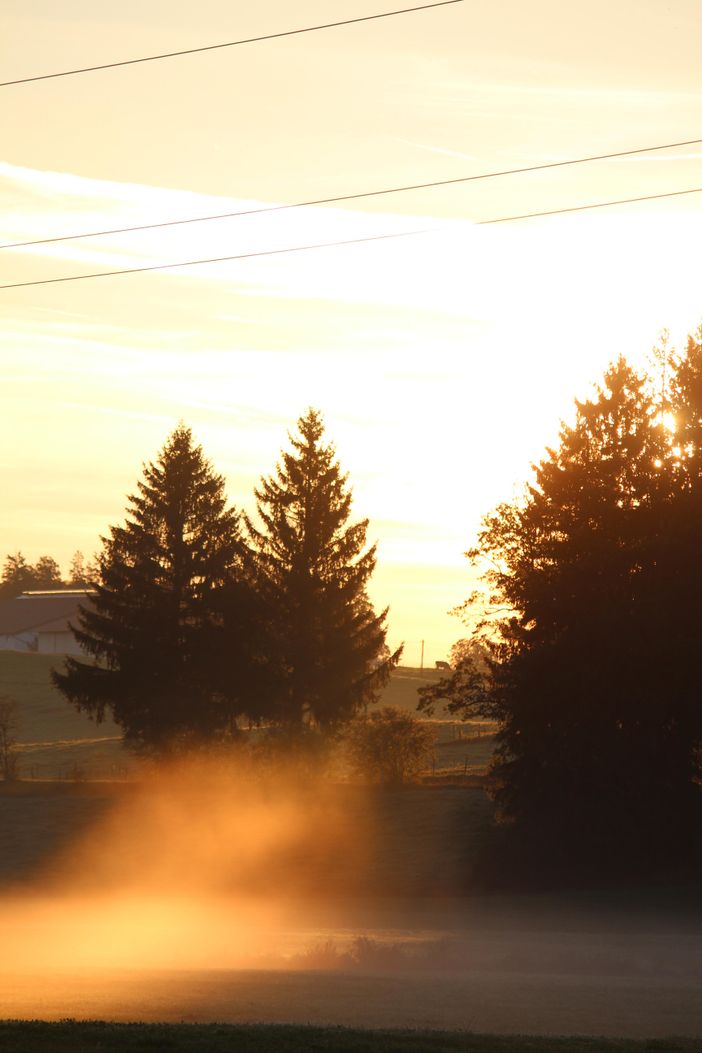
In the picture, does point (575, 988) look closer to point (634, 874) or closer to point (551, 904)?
point (551, 904)

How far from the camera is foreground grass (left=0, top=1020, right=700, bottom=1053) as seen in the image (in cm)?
1380

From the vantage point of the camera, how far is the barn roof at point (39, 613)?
460ft

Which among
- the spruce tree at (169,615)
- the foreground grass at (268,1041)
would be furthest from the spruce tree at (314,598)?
the foreground grass at (268,1041)

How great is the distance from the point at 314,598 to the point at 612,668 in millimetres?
19762

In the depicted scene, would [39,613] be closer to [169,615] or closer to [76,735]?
[76,735]

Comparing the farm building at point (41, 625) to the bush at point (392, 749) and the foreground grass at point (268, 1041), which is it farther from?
the foreground grass at point (268, 1041)

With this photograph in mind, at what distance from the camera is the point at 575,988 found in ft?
69.7

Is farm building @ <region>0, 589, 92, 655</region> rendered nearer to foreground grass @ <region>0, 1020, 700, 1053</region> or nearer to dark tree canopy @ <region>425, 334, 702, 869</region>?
dark tree canopy @ <region>425, 334, 702, 869</region>

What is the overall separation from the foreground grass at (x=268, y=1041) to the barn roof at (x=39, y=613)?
404 feet

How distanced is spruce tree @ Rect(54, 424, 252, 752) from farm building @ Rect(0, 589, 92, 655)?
76.4 meters

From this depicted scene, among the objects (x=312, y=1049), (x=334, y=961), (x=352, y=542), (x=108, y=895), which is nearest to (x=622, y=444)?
(x=352, y=542)

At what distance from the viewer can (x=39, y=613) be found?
144750mm

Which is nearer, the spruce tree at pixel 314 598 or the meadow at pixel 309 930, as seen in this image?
the meadow at pixel 309 930

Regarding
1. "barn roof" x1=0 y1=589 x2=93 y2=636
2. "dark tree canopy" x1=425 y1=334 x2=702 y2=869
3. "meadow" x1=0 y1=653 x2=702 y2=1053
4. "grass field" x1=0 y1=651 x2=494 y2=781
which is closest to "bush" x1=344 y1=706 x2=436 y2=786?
"meadow" x1=0 y1=653 x2=702 y2=1053
